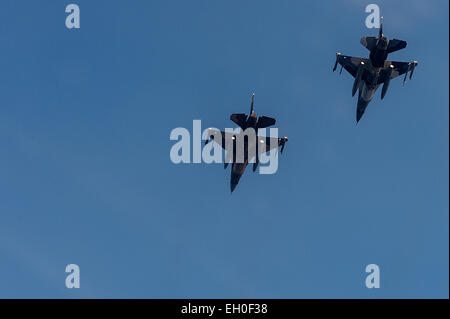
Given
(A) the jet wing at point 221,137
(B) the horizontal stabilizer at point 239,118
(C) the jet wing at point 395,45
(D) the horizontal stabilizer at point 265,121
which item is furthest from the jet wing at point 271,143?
(C) the jet wing at point 395,45

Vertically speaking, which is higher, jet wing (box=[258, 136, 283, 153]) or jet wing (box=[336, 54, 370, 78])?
jet wing (box=[336, 54, 370, 78])

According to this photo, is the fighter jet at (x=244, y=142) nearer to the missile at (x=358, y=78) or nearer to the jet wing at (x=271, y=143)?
the jet wing at (x=271, y=143)

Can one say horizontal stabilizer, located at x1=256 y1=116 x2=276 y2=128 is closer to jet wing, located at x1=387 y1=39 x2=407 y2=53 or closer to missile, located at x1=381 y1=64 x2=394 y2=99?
missile, located at x1=381 y1=64 x2=394 y2=99

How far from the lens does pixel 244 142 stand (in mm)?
62219

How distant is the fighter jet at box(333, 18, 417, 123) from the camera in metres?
60.6

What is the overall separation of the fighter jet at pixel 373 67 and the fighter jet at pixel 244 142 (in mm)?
10837

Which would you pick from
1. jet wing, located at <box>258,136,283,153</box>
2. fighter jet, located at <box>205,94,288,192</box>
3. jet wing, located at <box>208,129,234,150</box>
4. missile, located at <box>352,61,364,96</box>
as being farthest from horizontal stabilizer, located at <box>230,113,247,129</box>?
missile, located at <box>352,61,364,96</box>

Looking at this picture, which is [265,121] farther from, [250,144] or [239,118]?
[250,144]

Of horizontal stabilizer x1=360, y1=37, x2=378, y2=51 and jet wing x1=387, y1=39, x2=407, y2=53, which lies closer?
jet wing x1=387, y1=39, x2=407, y2=53

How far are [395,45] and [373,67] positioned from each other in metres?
4.11

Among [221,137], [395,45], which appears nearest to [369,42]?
[395,45]
